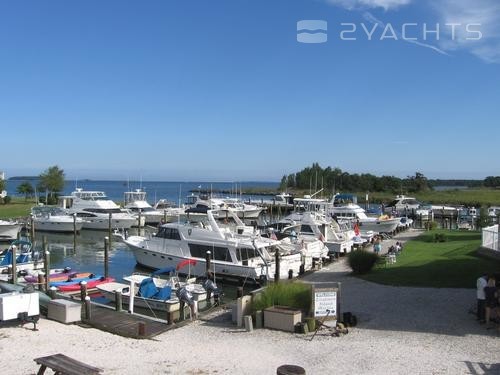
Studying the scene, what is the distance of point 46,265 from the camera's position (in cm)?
2525

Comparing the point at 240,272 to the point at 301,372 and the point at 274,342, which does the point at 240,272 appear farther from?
the point at 301,372

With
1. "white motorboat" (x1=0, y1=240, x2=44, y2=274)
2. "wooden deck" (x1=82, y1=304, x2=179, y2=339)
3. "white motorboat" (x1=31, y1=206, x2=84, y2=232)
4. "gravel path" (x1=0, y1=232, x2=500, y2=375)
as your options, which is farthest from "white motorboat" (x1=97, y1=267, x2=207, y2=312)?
"white motorboat" (x1=31, y1=206, x2=84, y2=232)

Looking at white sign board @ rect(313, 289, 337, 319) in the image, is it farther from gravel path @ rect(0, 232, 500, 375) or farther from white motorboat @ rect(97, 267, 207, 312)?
white motorboat @ rect(97, 267, 207, 312)

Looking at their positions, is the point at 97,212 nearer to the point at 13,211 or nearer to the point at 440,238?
the point at 13,211

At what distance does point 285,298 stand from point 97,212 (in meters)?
46.3

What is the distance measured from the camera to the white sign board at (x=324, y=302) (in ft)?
52.7

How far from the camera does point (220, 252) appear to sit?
97.3ft

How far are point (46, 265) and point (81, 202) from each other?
123ft

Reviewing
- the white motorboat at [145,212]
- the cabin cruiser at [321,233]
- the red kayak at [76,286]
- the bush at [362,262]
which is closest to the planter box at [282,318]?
the bush at [362,262]

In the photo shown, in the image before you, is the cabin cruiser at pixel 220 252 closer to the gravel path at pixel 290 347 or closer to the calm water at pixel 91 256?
the calm water at pixel 91 256

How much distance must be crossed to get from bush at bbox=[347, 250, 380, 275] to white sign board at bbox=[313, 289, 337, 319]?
10.1 m

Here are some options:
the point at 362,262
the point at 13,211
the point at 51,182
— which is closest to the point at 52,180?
the point at 51,182

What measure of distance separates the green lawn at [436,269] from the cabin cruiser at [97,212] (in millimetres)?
33773

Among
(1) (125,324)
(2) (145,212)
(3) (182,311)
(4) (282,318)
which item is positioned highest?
(2) (145,212)
